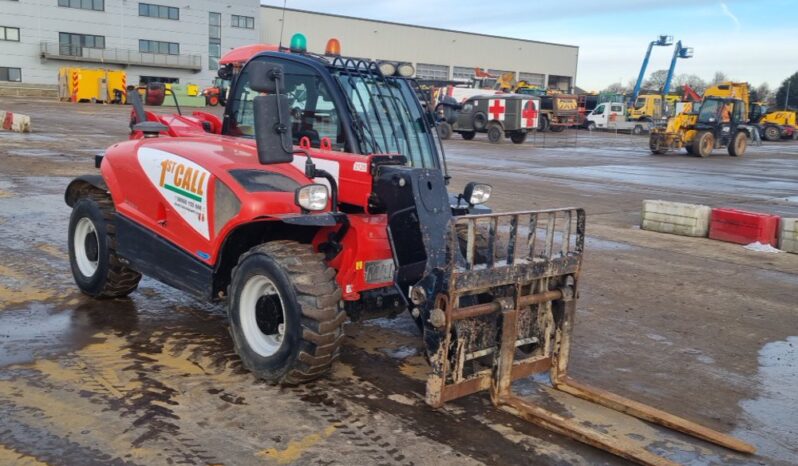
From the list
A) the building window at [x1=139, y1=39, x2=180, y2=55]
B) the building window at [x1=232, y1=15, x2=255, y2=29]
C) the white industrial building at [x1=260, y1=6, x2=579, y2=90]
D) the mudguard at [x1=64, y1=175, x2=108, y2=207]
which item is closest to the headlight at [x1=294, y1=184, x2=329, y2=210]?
the mudguard at [x1=64, y1=175, x2=108, y2=207]

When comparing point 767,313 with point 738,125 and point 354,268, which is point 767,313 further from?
point 738,125

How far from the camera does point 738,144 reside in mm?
31516

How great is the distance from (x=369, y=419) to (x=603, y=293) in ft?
13.6

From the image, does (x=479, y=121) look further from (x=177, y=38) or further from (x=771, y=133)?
(x=177, y=38)

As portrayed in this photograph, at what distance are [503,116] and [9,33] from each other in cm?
4521

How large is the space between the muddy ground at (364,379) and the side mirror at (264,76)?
184 centimetres

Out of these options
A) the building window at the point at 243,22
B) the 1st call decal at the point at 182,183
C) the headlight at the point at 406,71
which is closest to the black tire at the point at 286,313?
the 1st call decal at the point at 182,183

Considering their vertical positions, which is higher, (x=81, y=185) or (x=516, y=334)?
(x=81, y=185)

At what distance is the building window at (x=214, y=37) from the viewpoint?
6981 cm

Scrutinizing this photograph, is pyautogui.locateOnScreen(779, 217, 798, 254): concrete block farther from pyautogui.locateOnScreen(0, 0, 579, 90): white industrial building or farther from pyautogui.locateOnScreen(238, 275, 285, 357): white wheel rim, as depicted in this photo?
pyautogui.locateOnScreen(0, 0, 579, 90): white industrial building

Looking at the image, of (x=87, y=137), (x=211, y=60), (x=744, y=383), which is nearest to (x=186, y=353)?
(x=744, y=383)

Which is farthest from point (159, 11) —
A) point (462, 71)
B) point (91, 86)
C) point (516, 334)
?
point (516, 334)

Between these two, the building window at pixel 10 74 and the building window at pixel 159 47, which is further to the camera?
the building window at pixel 159 47

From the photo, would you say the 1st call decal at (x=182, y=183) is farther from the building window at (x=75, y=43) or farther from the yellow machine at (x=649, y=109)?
the building window at (x=75, y=43)
